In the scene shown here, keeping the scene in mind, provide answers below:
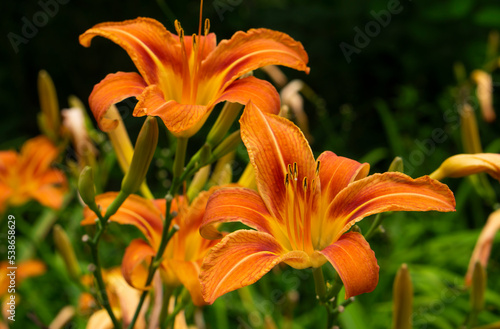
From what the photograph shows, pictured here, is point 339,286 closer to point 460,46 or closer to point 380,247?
point 380,247

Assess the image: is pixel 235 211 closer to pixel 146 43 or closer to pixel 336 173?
pixel 336 173

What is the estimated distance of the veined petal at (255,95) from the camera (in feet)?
2.35

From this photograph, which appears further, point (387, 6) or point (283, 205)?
point (387, 6)

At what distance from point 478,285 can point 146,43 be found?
81 centimetres

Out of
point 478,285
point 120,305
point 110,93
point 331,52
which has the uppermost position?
point 331,52

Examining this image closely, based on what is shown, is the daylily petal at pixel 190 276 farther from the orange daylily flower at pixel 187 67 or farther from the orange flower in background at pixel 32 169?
the orange flower in background at pixel 32 169

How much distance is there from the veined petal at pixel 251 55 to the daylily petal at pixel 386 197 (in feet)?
0.69

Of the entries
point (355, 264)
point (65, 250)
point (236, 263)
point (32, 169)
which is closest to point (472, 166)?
point (355, 264)

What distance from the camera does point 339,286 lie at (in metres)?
0.75

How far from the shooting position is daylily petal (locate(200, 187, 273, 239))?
0.66 m

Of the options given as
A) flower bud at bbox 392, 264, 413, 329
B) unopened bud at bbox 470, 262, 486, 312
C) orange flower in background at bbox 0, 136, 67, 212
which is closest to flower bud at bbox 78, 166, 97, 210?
flower bud at bbox 392, 264, 413, 329

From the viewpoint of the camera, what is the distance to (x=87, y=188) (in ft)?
2.55

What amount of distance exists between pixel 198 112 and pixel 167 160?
2.88ft

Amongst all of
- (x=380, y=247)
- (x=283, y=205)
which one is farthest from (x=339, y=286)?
(x=380, y=247)
